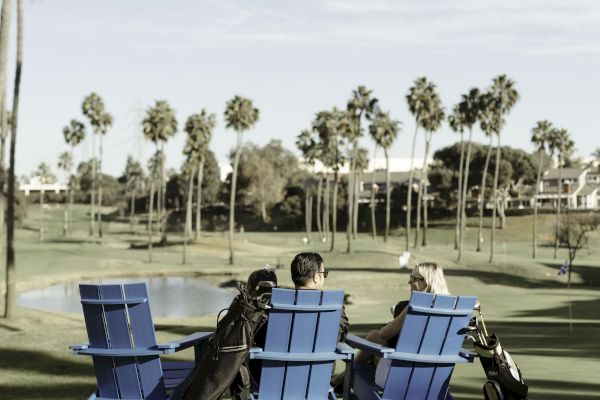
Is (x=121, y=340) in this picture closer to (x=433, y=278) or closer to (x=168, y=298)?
(x=433, y=278)

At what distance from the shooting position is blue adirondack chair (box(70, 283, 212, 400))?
25.8 ft

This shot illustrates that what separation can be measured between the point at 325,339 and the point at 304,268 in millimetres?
598

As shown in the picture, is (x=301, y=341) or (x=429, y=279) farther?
(x=429, y=279)

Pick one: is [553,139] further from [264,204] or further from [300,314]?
[300,314]

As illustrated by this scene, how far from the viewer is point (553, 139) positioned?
10300cm

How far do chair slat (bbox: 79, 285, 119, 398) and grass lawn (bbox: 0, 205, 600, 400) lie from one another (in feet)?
14.7

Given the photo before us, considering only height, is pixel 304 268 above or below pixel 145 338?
above

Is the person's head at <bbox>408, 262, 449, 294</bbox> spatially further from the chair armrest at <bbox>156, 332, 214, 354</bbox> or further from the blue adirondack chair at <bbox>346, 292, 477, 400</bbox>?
the chair armrest at <bbox>156, 332, 214, 354</bbox>

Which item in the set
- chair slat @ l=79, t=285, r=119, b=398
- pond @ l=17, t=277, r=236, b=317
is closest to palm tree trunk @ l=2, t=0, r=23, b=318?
pond @ l=17, t=277, r=236, b=317

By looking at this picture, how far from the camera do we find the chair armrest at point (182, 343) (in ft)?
26.2

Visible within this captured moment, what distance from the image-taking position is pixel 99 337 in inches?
318

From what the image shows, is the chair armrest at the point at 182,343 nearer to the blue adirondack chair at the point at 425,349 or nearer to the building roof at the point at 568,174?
the blue adirondack chair at the point at 425,349

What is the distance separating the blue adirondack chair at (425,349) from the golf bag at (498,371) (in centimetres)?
17

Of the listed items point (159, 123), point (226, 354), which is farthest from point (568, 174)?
point (226, 354)
